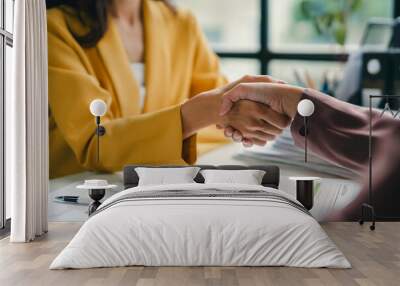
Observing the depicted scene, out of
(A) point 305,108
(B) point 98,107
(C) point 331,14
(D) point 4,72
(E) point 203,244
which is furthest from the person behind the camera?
(C) point 331,14

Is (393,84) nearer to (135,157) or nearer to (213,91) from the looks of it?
(213,91)

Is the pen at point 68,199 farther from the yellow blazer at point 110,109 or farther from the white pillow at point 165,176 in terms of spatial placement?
the white pillow at point 165,176

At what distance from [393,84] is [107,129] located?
3.42 metres

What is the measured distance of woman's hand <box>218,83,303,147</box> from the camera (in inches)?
277

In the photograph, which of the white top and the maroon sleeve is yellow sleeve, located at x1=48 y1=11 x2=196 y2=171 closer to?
the white top

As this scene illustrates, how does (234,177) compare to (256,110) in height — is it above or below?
below

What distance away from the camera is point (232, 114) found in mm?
7059

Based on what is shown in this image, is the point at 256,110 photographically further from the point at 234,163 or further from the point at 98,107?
the point at 98,107

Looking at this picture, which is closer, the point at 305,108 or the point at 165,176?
the point at 165,176

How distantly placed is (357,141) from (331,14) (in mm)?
1552

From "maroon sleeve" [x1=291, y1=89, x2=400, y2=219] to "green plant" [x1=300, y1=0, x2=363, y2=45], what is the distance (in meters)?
0.76

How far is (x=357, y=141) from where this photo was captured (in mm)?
7035

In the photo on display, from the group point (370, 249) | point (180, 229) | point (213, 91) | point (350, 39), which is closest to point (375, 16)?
point (350, 39)

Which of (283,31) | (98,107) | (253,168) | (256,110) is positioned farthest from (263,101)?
(98,107)
